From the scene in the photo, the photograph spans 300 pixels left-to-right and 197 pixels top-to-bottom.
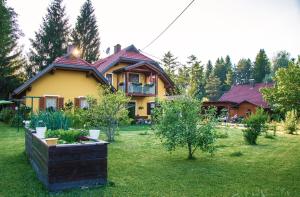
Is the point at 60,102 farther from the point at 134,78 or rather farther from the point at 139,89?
the point at 134,78

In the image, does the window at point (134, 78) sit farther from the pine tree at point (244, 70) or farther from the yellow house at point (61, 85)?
the pine tree at point (244, 70)

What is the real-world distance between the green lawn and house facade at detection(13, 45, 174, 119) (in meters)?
9.11

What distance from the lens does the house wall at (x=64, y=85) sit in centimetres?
2036

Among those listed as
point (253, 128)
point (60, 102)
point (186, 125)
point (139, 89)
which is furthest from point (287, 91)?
point (186, 125)

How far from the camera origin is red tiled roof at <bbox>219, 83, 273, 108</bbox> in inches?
1569

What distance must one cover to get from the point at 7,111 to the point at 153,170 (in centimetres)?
1849

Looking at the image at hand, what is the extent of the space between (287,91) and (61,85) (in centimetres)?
2297

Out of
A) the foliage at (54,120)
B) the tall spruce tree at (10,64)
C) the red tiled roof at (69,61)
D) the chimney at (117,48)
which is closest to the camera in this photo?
the foliage at (54,120)

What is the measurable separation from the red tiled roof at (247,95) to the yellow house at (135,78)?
17.1m

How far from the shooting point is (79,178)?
18.2 ft

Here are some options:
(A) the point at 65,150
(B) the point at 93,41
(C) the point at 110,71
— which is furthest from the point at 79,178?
(B) the point at 93,41

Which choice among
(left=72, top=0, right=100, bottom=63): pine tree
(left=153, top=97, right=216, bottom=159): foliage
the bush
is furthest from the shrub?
(left=72, top=0, right=100, bottom=63): pine tree

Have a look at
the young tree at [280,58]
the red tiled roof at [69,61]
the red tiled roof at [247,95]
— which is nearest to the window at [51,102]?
the red tiled roof at [69,61]

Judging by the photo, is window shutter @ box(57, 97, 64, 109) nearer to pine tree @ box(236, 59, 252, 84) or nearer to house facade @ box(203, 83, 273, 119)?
house facade @ box(203, 83, 273, 119)
